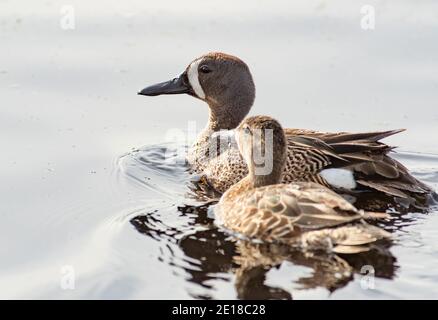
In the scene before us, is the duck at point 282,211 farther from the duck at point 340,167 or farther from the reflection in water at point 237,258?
the duck at point 340,167

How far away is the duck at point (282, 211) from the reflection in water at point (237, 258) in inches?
3.3

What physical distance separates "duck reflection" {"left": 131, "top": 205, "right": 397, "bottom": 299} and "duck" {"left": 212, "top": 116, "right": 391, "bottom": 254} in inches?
3.3

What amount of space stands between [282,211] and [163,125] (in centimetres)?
324

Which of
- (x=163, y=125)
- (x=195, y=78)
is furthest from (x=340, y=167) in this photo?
(x=163, y=125)

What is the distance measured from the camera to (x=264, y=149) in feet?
25.7

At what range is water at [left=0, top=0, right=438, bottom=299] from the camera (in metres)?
6.74

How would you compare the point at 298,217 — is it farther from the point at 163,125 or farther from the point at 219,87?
the point at 163,125

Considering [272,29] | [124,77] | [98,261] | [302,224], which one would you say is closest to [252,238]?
[302,224]

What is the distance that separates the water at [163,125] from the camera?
22.1ft

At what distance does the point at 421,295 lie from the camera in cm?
645

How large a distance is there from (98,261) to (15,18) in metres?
5.63

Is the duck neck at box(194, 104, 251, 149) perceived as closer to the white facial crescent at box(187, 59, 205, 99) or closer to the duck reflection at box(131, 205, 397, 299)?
the white facial crescent at box(187, 59, 205, 99)

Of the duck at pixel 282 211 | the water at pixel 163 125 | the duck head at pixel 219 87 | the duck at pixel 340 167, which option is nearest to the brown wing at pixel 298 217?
the duck at pixel 282 211
